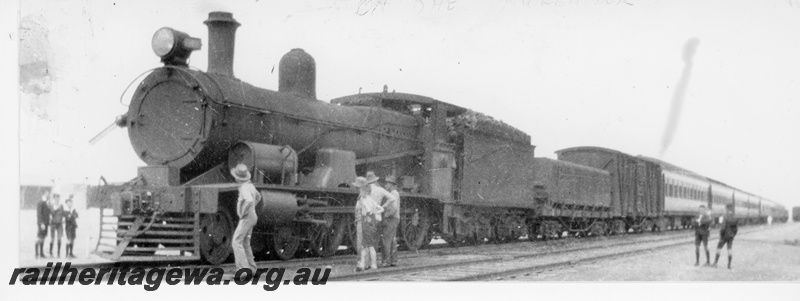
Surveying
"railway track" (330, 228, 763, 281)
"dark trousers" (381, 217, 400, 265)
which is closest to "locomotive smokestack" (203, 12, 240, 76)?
"dark trousers" (381, 217, 400, 265)

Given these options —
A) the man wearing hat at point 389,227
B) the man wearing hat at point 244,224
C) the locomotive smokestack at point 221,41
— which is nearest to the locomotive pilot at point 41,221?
the man wearing hat at point 244,224

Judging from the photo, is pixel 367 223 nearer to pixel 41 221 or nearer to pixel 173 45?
pixel 173 45

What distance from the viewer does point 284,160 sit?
361 inches

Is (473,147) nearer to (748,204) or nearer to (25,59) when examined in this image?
(25,59)

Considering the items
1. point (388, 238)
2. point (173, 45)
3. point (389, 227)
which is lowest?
point (388, 238)

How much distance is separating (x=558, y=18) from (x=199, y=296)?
5.58 meters

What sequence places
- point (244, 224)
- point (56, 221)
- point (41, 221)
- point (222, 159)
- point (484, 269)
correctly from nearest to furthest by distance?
point (244, 224), point (41, 221), point (56, 221), point (484, 269), point (222, 159)

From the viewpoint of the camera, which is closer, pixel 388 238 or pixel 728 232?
pixel 388 238

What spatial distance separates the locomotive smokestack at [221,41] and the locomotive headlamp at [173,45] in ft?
0.90

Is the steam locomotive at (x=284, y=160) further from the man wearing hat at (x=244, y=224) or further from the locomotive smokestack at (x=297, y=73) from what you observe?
the man wearing hat at (x=244, y=224)

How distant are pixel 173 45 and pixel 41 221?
2526 mm

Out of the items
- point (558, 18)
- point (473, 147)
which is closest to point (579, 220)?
point (473, 147)

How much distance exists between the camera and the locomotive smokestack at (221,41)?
8.88 m

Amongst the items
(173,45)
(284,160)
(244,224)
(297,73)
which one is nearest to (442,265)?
(284,160)
